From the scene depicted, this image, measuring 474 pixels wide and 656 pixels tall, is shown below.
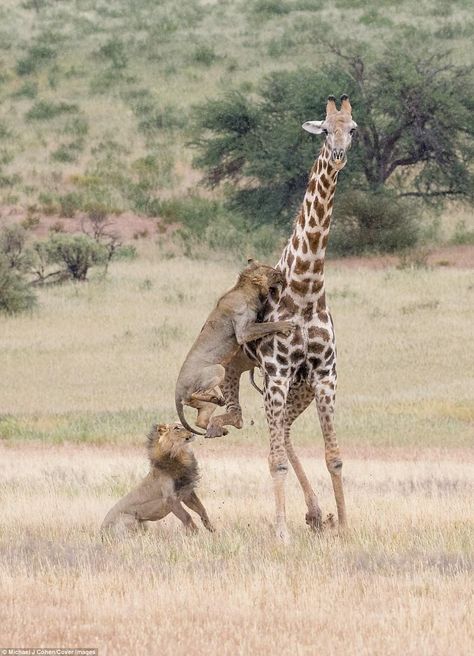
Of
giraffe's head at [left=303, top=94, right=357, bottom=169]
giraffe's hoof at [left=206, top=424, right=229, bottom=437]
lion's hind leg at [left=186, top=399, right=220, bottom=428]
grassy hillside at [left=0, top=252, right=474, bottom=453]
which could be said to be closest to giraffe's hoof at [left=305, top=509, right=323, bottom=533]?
giraffe's hoof at [left=206, top=424, right=229, bottom=437]

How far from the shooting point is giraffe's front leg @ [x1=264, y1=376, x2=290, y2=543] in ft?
30.1

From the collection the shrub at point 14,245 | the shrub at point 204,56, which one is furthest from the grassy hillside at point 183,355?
the shrub at point 204,56

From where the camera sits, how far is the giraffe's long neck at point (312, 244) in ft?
30.0

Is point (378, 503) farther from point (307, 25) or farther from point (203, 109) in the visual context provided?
point (307, 25)

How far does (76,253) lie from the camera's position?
32.1 metres

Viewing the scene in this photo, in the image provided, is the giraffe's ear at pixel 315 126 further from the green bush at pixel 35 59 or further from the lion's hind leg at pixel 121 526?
the green bush at pixel 35 59

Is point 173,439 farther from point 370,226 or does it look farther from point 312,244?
point 370,226

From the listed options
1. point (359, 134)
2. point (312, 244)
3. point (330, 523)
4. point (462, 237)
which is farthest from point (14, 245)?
point (312, 244)

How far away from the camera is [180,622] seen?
22.8 feet

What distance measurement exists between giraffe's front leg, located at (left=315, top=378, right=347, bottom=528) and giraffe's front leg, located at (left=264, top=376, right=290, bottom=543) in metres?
0.24

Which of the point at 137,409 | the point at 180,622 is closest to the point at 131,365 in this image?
the point at 137,409

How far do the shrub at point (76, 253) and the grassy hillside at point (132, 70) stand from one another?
313 inches

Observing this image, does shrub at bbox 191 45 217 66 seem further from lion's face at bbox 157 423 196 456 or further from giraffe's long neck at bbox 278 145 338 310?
giraffe's long neck at bbox 278 145 338 310

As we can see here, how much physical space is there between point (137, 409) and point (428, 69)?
2158cm
